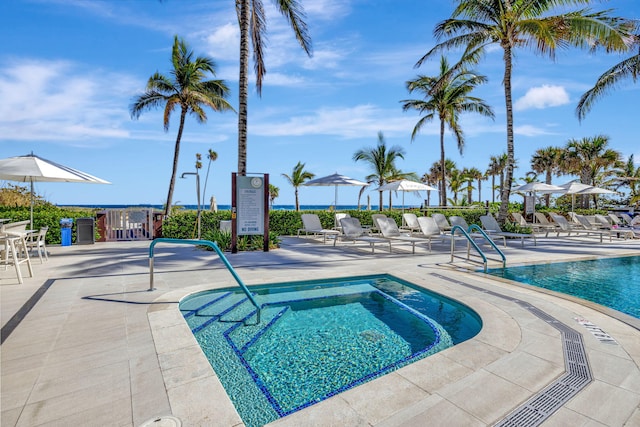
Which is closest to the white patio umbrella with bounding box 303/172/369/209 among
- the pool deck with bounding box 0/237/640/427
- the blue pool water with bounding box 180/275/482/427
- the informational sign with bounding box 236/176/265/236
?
the informational sign with bounding box 236/176/265/236

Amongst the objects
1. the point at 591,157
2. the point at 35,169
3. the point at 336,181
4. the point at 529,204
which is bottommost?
the point at 529,204

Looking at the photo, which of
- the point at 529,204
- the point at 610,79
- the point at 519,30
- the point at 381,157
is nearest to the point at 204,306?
the point at 519,30

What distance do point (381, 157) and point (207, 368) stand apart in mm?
22264

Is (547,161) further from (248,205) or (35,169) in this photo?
(35,169)

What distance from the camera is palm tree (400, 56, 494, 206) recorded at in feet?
62.2

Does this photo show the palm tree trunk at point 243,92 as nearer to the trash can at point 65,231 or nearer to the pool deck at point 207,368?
the pool deck at point 207,368

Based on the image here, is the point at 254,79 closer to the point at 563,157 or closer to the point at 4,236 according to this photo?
the point at 4,236

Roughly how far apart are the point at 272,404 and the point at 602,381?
2493 millimetres

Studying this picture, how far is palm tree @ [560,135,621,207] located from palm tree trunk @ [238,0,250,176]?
30.6m

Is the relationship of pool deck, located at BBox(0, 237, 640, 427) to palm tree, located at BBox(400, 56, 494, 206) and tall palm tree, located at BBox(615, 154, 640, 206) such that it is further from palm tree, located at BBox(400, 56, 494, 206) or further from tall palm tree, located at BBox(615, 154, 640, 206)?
tall palm tree, located at BBox(615, 154, 640, 206)

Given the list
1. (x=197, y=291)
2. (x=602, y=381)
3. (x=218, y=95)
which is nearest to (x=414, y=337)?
(x=602, y=381)

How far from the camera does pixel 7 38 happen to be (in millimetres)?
9898

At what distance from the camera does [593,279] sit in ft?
22.5

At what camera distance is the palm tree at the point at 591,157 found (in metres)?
29.4
